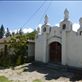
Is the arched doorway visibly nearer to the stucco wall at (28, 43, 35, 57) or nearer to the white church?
the white church

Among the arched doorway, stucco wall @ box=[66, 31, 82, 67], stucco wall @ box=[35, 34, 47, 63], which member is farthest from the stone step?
stucco wall @ box=[35, 34, 47, 63]

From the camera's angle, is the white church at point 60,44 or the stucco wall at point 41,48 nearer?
the white church at point 60,44

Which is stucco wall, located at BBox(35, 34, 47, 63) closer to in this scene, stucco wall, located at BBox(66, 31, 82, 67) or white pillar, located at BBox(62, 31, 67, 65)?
white pillar, located at BBox(62, 31, 67, 65)

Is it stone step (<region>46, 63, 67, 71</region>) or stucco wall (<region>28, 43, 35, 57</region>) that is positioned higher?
stucco wall (<region>28, 43, 35, 57</region>)

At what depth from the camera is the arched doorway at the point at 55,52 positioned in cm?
2078

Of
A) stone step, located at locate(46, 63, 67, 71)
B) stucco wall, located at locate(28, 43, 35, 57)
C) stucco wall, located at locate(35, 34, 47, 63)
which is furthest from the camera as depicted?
stucco wall, located at locate(28, 43, 35, 57)

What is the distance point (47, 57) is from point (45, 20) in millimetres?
5045

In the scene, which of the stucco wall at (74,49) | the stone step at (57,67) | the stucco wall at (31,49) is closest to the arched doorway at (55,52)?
the stone step at (57,67)

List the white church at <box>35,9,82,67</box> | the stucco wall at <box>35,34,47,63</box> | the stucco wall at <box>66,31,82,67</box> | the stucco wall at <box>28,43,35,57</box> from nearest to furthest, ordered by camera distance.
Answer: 1. the stucco wall at <box>66,31,82,67</box>
2. the white church at <box>35,9,82,67</box>
3. the stucco wall at <box>35,34,47,63</box>
4. the stucco wall at <box>28,43,35,57</box>

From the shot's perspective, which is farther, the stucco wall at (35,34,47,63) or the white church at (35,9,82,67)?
the stucco wall at (35,34,47,63)

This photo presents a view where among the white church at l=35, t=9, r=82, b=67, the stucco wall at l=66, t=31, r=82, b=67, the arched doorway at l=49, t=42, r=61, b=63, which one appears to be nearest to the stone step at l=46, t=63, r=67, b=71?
the white church at l=35, t=9, r=82, b=67

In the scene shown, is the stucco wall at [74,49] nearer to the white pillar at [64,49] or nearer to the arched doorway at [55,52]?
the white pillar at [64,49]

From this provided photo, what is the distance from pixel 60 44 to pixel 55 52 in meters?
1.31

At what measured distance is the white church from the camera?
18.4 meters
